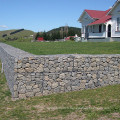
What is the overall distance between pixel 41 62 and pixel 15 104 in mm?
1774

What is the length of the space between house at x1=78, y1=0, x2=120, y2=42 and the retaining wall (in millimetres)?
18189

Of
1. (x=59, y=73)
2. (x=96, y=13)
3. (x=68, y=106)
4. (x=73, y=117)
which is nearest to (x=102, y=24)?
(x=96, y=13)

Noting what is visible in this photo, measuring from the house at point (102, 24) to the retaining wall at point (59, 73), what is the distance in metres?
18.2

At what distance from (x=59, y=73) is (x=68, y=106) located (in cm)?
196

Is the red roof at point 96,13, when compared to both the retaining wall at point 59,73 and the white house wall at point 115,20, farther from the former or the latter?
the retaining wall at point 59,73

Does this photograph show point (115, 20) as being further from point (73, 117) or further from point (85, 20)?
point (73, 117)

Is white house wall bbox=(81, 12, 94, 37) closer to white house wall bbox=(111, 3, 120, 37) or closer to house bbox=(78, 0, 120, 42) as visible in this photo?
house bbox=(78, 0, 120, 42)

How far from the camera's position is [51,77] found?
890 cm

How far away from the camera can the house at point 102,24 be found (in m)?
27.8

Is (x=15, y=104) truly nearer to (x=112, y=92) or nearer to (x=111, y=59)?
(x=112, y=92)

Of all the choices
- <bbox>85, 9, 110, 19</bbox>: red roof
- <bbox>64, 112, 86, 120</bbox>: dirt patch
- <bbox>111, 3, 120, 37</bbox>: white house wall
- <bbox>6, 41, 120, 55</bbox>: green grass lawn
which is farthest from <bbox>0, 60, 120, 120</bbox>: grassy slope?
<bbox>85, 9, 110, 19</bbox>: red roof

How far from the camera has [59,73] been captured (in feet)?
29.4

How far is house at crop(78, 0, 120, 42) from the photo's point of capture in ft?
91.2

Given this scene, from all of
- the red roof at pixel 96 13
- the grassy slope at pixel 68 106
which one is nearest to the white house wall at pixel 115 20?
the red roof at pixel 96 13
